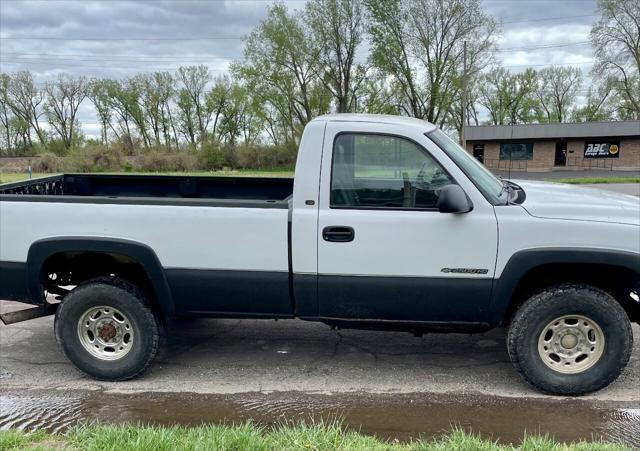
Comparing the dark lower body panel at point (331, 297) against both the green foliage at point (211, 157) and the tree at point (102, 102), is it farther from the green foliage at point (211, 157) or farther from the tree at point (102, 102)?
the tree at point (102, 102)

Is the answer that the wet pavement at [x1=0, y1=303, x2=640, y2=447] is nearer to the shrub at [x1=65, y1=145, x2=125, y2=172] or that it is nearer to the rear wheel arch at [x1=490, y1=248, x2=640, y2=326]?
the rear wheel arch at [x1=490, y1=248, x2=640, y2=326]

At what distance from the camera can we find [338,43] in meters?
47.8

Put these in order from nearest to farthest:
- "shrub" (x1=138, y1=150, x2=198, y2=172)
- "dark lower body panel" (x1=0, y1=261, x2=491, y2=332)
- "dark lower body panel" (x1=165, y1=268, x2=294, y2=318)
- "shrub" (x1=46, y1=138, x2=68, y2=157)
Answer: "dark lower body panel" (x1=0, y1=261, x2=491, y2=332), "dark lower body panel" (x1=165, y1=268, x2=294, y2=318), "shrub" (x1=138, y1=150, x2=198, y2=172), "shrub" (x1=46, y1=138, x2=68, y2=157)

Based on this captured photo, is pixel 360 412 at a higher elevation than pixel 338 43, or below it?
below

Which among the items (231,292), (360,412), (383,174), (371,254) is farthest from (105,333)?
(383,174)

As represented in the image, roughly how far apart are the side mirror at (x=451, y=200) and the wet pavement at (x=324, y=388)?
1.39 m

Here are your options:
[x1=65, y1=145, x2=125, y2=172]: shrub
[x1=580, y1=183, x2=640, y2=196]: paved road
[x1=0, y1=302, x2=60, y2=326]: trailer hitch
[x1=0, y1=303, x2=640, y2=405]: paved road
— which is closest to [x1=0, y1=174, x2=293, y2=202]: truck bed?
[x1=0, y1=303, x2=640, y2=405]: paved road

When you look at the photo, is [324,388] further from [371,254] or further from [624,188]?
[624,188]

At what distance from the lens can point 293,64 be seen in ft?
155

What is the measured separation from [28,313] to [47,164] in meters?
48.9

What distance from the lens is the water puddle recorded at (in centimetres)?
319

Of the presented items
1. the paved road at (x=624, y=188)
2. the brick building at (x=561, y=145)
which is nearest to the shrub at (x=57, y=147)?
the brick building at (x=561, y=145)

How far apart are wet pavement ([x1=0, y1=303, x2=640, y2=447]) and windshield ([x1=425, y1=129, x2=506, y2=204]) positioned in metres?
1.47

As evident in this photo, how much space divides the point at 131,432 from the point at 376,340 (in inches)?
97.7
